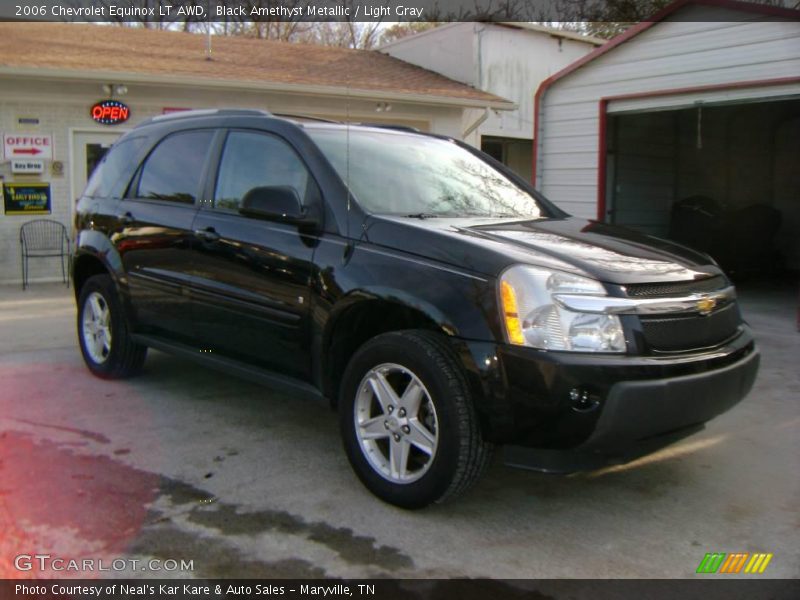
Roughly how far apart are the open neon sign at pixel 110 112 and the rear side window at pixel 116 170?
20.0ft

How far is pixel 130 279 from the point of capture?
531 cm

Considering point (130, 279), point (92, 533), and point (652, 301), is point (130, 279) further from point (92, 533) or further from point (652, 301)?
point (652, 301)

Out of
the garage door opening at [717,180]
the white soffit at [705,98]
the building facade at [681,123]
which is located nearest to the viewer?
the white soffit at [705,98]

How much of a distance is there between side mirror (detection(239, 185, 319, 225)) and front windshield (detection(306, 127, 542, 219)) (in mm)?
278

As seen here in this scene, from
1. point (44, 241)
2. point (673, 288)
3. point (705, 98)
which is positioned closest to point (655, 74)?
point (705, 98)

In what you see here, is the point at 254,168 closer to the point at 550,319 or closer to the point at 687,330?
the point at 550,319

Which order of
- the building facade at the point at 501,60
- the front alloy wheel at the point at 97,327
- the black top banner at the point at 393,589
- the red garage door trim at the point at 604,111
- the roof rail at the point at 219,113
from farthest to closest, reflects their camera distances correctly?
the building facade at the point at 501,60 < the red garage door trim at the point at 604,111 < the front alloy wheel at the point at 97,327 < the roof rail at the point at 219,113 < the black top banner at the point at 393,589

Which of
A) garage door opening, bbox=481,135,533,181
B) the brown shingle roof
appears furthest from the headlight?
garage door opening, bbox=481,135,533,181

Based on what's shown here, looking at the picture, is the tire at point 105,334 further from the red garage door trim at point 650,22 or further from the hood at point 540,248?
the red garage door trim at point 650,22

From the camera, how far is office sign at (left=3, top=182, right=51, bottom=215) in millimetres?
Answer: 11188

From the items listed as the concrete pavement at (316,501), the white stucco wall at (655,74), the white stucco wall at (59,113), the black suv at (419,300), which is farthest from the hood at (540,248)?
the white stucco wall at (59,113)

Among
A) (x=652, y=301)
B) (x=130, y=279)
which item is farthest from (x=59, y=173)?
(x=652, y=301)

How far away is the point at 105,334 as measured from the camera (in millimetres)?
5773

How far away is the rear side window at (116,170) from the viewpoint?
563 cm
